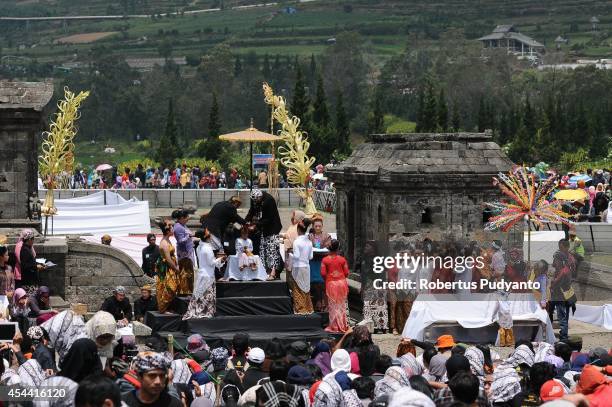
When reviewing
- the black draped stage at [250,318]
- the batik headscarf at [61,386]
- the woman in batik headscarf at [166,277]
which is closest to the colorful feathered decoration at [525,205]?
the black draped stage at [250,318]

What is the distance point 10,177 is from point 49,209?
4.41 m

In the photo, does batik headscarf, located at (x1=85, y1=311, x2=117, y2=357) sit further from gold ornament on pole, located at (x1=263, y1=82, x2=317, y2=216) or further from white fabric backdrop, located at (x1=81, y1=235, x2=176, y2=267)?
white fabric backdrop, located at (x1=81, y1=235, x2=176, y2=267)

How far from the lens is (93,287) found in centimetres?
2753

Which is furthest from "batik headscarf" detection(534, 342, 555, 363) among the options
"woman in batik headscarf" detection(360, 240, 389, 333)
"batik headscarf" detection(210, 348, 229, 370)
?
"woman in batik headscarf" detection(360, 240, 389, 333)

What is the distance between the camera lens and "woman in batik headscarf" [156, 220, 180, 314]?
23.5m

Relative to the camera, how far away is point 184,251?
2359cm

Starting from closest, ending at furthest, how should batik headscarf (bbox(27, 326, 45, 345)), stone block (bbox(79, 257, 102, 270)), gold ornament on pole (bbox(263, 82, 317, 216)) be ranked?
1. batik headscarf (bbox(27, 326, 45, 345))
2. stone block (bbox(79, 257, 102, 270))
3. gold ornament on pole (bbox(263, 82, 317, 216))

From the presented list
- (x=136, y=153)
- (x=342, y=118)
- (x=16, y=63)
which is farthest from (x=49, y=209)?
(x=16, y=63)

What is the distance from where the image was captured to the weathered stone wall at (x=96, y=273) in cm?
2738

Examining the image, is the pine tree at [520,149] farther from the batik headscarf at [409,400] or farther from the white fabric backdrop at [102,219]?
the batik headscarf at [409,400]

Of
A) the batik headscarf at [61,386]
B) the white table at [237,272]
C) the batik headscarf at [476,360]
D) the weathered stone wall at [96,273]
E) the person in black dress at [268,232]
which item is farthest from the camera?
the weathered stone wall at [96,273]

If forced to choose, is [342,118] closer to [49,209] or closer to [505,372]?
[49,209]

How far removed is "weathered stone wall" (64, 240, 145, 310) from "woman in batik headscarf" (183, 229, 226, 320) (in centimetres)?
391

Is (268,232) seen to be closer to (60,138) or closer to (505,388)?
(505,388)
